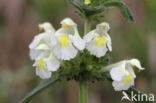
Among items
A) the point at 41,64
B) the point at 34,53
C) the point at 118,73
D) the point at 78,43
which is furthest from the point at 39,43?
the point at 118,73

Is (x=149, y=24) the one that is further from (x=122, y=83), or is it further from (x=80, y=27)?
(x=122, y=83)

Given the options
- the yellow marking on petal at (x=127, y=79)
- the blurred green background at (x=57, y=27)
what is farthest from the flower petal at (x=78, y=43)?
the blurred green background at (x=57, y=27)

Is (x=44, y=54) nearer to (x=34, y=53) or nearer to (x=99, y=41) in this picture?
(x=34, y=53)

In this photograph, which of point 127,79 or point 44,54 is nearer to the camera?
point 127,79

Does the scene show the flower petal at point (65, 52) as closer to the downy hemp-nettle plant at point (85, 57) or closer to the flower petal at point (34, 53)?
the downy hemp-nettle plant at point (85, 57)

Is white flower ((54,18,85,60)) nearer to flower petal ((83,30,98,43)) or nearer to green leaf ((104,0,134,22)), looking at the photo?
flower petal ((83,30,98,43))
